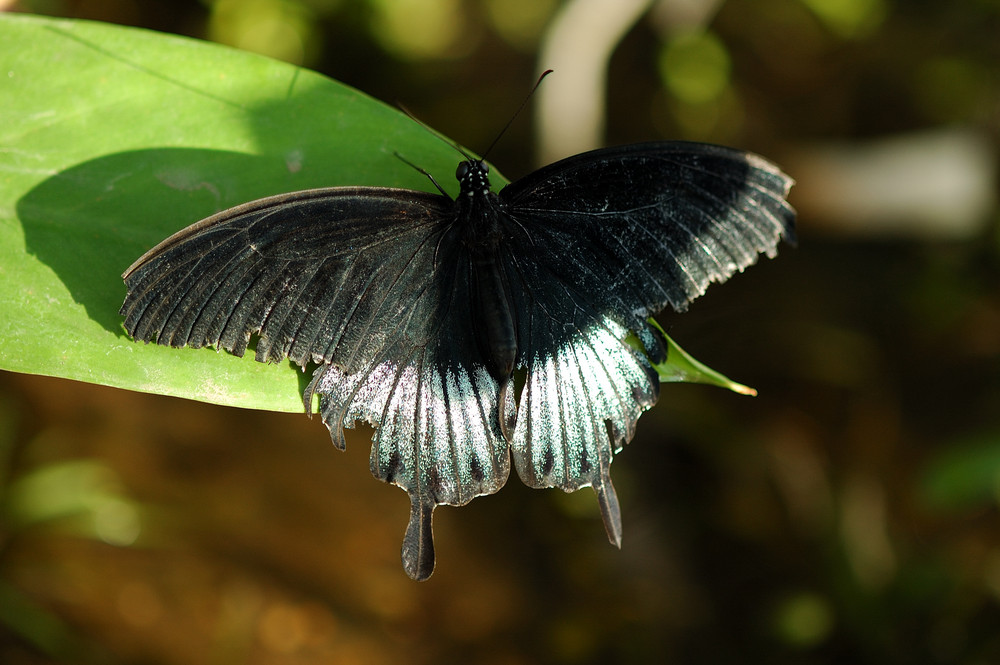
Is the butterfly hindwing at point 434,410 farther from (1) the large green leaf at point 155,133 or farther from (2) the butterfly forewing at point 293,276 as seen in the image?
(1) the large green leaf at point 155,133

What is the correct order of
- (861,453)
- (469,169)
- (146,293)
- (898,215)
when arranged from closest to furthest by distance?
1. (146,293)
2. (469,169)
3. (861,453)
4. (898,215)

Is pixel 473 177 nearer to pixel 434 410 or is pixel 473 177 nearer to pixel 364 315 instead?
pixel 364 315

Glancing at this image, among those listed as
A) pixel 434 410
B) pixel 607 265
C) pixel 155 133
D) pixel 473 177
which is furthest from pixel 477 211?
pixel 155 133

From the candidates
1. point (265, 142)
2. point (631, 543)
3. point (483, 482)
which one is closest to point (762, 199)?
point (483, 482)

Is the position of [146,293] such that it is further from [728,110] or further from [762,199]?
[728,110]

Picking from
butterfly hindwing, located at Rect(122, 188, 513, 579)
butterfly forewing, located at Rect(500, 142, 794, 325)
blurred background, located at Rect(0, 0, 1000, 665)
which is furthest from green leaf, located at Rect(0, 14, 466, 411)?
blurred background, located at Rect(0, 0, 1000, 665)

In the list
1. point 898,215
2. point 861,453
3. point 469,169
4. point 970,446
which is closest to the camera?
point 469,169

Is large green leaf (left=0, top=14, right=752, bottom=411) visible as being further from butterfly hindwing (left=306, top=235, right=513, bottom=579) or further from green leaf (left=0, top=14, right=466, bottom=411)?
butterfly hindwing (left=306, top=235, right=513, bottom=579)
